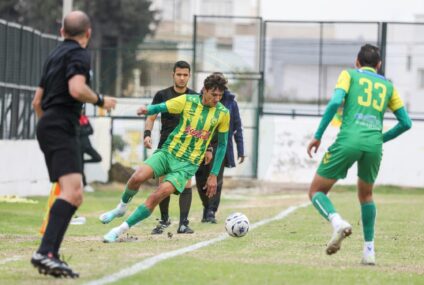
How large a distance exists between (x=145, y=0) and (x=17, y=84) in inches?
1760

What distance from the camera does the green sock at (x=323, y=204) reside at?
33.5 ft

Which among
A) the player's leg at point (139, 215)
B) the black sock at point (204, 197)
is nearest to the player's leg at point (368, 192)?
the player's leg at point (139, 215)

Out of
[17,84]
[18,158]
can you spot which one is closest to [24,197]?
[18,158]

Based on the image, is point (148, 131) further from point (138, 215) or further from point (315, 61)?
point (315, 61)

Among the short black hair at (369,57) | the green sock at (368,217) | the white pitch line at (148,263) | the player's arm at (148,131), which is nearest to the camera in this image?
the white pitch line at (148,263)

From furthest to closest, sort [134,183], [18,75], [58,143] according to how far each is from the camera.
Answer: [18,75] → [134,183] → [58,143]

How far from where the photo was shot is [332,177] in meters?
10.2

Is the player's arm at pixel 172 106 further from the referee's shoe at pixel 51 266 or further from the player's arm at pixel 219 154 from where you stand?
the referee's shoe at pixel 51 266

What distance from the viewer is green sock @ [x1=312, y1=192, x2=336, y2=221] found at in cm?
1020

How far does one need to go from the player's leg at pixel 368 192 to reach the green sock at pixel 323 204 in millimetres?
384

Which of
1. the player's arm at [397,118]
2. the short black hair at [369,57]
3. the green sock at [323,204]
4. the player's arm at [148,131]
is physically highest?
the short black hair at [369,57]

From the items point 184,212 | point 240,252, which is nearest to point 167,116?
point 184,212

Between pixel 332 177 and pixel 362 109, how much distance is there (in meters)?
0.66

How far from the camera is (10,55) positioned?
22141mm
